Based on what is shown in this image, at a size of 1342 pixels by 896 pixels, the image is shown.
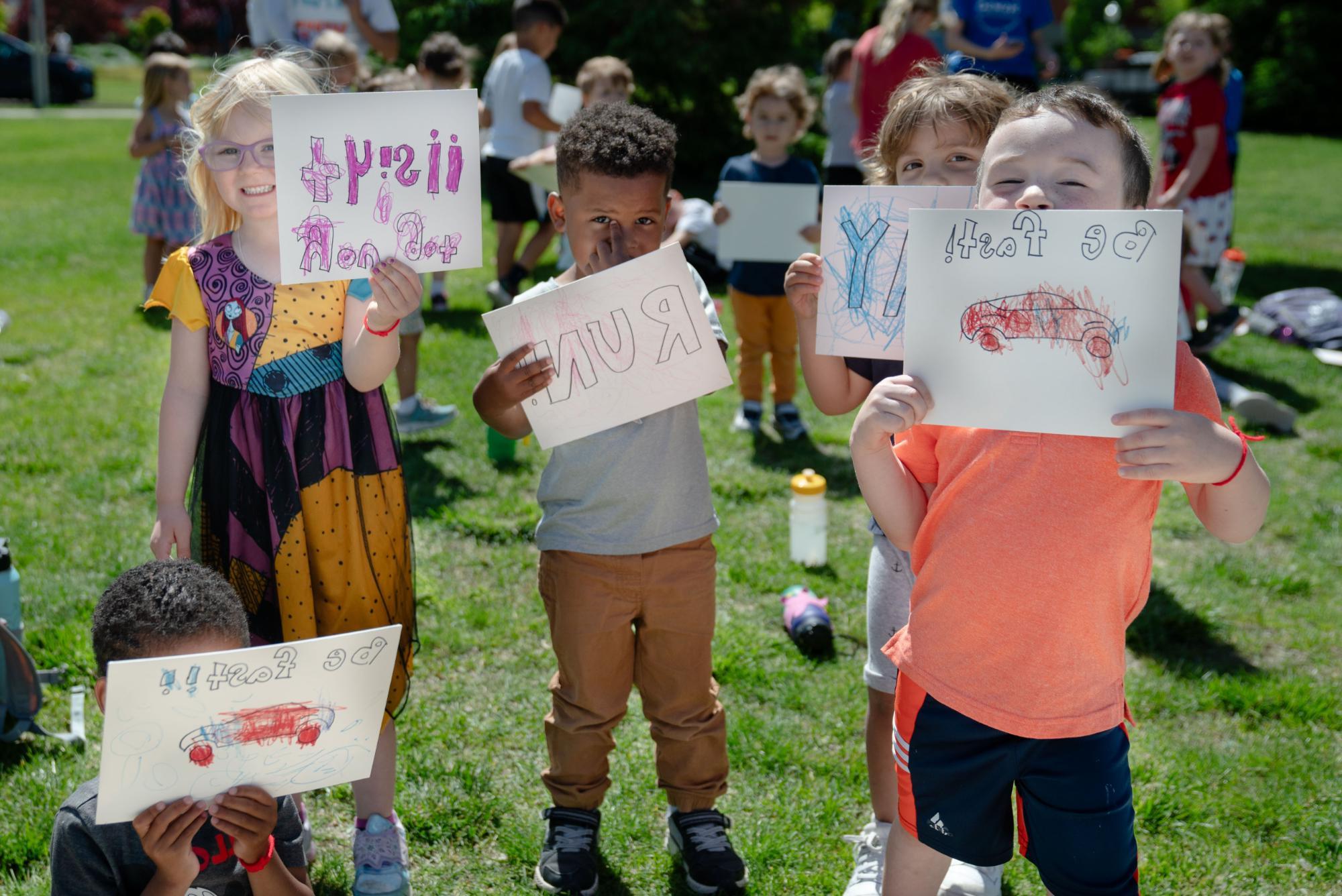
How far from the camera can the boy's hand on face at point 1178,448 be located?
1651mm

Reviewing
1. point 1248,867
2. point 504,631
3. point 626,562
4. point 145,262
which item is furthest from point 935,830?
point 145,262

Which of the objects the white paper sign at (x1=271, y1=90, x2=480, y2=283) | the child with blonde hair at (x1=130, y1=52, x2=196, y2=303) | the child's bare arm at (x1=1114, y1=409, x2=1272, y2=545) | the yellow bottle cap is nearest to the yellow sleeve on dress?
the white paper sign at (x1=271, y1=90, x2=480, y2=283)

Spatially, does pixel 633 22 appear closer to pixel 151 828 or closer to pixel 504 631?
pixel 504 631

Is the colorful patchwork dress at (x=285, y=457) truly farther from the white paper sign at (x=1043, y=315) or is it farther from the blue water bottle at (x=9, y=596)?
the white paper sign at (x=1043, y=315)

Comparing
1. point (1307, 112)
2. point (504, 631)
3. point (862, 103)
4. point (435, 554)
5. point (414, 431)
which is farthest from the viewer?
point (1307, 112)

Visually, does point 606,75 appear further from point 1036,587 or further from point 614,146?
point 1036,587

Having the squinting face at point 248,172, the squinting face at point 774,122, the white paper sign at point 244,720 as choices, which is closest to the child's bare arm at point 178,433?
the squinting face at point 248,172

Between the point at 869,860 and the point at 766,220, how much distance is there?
3.31 meters

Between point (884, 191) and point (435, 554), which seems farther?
point (435, 554)

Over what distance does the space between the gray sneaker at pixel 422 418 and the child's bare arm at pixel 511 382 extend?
3.22m

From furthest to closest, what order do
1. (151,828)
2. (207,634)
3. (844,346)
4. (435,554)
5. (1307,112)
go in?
1. (1307,112)
2. (435,554)
3. (844,346)
4. (207,634)
5. (151,828)

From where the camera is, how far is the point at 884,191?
2.30 metres

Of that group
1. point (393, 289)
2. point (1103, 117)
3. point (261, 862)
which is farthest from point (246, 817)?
point (1103, 117)

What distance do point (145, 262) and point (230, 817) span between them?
6.82 m
